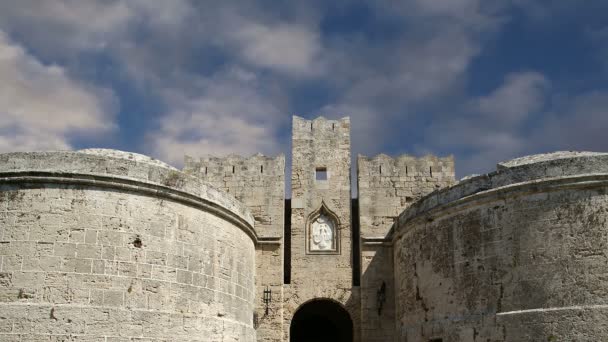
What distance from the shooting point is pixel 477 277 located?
11.3m

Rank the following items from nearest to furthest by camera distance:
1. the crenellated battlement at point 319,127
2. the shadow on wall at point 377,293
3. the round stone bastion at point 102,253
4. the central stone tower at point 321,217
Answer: the round stone bastion at point 102,253 → the shadow on wall at point 377,293 → the central stone tower at point 321,217 → the crenellated battlement at point 319,127

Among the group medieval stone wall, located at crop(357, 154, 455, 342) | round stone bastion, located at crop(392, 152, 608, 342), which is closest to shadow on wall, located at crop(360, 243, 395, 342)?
medieval stone wall, located at crop(357, 154, 455, 342)

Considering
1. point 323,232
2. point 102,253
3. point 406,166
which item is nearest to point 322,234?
point 323,232

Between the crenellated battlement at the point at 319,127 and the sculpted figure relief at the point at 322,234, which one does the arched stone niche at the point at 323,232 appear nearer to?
the sculpted figure relief at the point at 322,234

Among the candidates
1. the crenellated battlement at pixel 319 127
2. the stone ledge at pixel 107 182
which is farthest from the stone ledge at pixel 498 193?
the stone ledge at pixel 107 182

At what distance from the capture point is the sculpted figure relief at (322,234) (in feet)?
49.4

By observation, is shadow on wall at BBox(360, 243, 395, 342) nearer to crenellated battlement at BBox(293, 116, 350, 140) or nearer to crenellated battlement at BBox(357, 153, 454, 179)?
crenellated battlement at BBox(357, 153, 454, 179)

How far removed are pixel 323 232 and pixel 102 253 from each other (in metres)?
6.23

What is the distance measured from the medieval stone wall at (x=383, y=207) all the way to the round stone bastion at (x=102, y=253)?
13.1ft

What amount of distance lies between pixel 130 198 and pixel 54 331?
Answer: 2373 millimetres

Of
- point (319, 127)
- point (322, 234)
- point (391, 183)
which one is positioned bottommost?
point (322, 234)

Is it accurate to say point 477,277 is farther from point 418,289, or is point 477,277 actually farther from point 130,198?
point 130,198

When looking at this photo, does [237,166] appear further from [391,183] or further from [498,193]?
[498,193]

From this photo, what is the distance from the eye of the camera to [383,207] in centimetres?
1520
